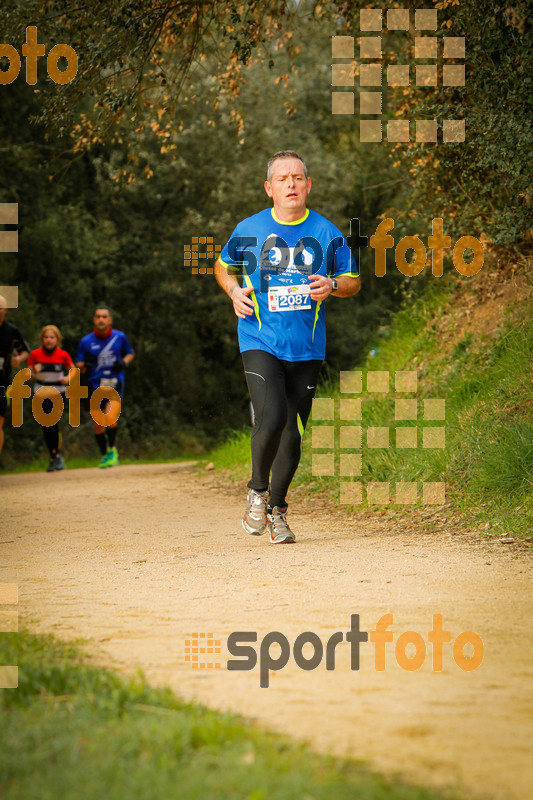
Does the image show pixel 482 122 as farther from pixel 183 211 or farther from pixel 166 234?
pixel 183 211

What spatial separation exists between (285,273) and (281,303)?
200 millimetres

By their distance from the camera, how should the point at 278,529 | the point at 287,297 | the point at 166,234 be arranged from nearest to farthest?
the point at 287,297
the point at 278,529
the point at 166,234

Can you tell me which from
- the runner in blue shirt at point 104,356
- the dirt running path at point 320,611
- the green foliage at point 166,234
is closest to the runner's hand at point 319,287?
the dirt running path at point 320,611

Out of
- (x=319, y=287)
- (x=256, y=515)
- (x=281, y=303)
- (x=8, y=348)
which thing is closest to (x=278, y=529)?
(x=256, y=515)

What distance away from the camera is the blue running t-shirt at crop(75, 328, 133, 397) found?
44.0ft

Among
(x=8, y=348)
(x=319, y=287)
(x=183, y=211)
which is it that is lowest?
(x=8, y=348)

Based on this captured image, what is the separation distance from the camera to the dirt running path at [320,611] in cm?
282

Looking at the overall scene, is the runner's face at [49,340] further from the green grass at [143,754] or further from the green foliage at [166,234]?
the green grass at [143,754]

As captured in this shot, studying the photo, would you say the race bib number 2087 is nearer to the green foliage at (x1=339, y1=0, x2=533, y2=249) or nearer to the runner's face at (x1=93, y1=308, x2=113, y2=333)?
the green foliage at (x1=339, y1=0, x2=533, y2=249)

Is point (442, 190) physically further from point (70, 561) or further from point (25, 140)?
point (25, 140)

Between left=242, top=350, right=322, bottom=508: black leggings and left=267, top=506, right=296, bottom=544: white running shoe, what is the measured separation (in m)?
0.07

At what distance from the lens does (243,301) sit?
6305 millimetres

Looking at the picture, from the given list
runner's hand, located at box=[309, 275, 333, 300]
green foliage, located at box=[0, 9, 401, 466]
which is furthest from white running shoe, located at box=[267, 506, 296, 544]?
green foliage, located at box=[0, 9, 401, 466]

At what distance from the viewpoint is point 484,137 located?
825 cm
